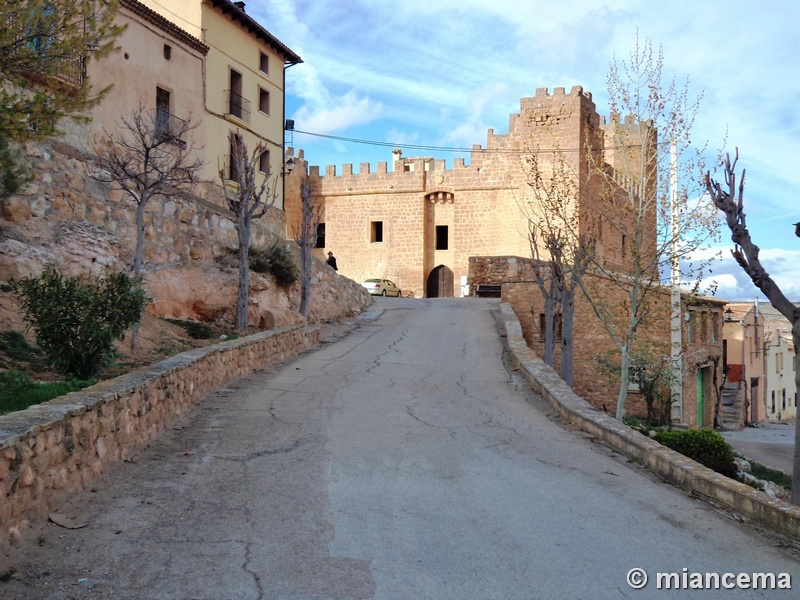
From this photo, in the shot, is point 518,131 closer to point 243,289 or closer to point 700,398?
point 700,398

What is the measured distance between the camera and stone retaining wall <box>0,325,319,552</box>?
13.6 feet

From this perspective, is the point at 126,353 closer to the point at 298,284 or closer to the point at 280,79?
the point at 298,284

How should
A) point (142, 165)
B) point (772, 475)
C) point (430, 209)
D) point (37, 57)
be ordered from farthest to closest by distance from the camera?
point (430, 209)
point (772, 475)
point (142, 165)
point (37, 57)

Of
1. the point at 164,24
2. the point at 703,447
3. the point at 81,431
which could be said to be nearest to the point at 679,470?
the point at 81,431

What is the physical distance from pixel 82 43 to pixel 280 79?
70.8 ft

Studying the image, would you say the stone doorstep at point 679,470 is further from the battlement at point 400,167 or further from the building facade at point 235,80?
the battlement at point 400,167

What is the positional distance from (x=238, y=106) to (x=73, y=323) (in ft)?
62.7

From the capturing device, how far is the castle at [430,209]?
35.7m

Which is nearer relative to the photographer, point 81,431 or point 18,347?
point 81,431

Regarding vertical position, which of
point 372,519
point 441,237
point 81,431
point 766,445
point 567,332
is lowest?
point 766,445

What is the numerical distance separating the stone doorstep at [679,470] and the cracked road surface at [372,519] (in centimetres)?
15

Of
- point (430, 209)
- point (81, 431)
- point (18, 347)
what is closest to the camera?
point (81, 431)

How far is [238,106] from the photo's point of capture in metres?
24.9

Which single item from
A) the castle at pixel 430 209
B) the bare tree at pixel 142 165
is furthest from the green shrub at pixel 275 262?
the castle at pixel 430 209
